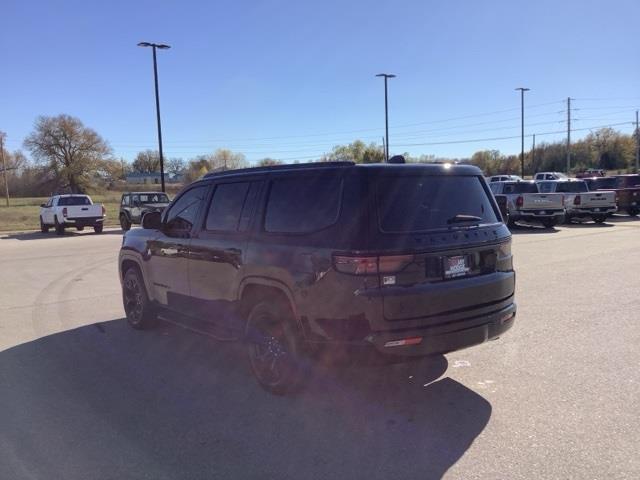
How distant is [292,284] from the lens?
4.28 metres

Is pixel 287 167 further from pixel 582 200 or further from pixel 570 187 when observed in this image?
pixel 570 187

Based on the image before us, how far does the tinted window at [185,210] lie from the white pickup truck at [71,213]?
21240 millimetres

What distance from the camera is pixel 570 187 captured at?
23.3 m

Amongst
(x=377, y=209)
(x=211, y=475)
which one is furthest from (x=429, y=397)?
(x=211, y=475)

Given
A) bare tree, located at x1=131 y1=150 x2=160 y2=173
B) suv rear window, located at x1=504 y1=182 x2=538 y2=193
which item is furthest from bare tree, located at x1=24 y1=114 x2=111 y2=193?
suv rear window, located at x1=504 y1=182 x2=538 y2=193

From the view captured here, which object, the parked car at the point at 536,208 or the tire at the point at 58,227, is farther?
the tire at the point at 58,227

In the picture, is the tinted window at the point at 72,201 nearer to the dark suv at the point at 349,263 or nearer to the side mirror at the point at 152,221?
the side mirror at the point at 152,221

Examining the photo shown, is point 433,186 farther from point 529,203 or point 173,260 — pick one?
point 529,203

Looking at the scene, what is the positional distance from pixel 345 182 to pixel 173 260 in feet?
8.70

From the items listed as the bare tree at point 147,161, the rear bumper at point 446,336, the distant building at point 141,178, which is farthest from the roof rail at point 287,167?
the bare tree at point 147,161

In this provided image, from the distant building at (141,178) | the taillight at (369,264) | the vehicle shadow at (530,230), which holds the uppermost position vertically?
the distant building at (141,178)

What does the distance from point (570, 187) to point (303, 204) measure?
2178cm

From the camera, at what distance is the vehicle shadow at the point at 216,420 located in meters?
3.48

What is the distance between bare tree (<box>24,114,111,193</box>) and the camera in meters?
88.1
